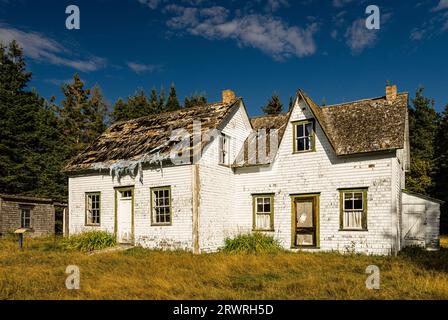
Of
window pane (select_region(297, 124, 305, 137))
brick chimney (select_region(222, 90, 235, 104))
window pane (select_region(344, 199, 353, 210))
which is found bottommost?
window pane (select_region(344, 199, 353, 210))

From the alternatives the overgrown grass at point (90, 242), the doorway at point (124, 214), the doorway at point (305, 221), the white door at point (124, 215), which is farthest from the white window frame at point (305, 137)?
the overgrown grass at point (90, 242)


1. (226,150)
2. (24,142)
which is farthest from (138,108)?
(226,150)

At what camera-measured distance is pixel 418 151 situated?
43.1m

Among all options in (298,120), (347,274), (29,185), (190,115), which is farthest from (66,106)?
A: (347,274)

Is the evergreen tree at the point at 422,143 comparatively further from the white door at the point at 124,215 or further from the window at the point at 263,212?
the white door at the point at 124,215

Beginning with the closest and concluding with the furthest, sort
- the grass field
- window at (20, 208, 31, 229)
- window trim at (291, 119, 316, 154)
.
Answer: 1. the grass field
2. window trim at (291, 119, 316, 154)
3. window at (20, 208, 31, 229)

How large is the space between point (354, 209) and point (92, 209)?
12.6 m

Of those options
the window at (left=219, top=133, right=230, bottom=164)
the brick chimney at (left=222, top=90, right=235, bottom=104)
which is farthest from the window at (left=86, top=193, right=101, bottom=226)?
the brick chimney at (left=222, top=90, right=235, bottom=104)

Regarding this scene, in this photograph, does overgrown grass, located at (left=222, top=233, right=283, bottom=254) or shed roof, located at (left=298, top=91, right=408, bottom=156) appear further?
overgrown grass, located at (left=222, top=233, right=283, bottom=254)

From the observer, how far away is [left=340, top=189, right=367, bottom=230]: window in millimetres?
15938

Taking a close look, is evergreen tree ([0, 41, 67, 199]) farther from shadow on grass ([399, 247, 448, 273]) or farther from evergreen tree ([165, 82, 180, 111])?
shadow on grass ([399, 247, 448, 273])

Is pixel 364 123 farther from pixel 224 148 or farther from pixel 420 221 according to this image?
pixel 224 148

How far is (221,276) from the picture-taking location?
1100 centimetres

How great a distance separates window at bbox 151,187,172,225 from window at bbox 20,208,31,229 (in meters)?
14.4
